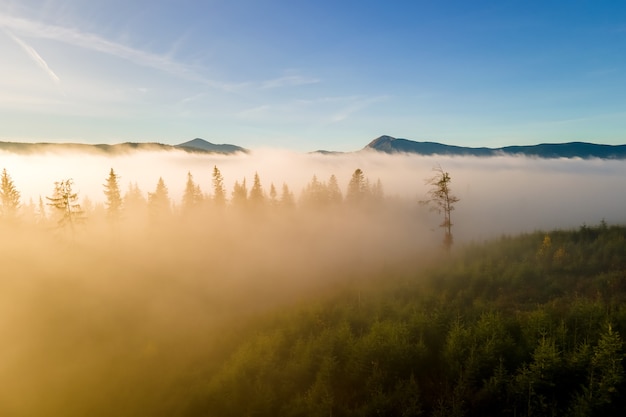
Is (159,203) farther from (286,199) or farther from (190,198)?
(286,199)

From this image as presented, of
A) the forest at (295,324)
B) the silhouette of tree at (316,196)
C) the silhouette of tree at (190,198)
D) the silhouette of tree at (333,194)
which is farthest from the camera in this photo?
the silhouette of tree at (333,194)

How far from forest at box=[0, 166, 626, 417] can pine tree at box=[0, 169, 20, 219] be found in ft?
0.67

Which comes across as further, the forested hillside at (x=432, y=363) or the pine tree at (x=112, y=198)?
the pine tree at (x=112, y=198)

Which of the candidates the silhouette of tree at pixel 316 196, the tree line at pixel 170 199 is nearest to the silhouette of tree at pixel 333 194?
the tree line at pixel 170 199

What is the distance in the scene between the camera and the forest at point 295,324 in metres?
17.5

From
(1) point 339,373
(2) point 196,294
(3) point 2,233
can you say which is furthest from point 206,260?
(1) point 339,373

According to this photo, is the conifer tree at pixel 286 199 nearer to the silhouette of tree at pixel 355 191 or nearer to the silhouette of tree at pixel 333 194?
the silhouette of tree at pixel 333 194

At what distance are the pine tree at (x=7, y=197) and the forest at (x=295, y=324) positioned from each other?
0.67ft

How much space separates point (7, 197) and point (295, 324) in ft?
172

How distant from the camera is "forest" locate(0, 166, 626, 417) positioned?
1755 centimetres

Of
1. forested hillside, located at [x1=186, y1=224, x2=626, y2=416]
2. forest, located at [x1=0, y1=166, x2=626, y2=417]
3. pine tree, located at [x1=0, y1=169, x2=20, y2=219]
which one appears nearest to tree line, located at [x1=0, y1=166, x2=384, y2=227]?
pine tree, located at [x1=0, y1=169, x2=20, y2=219]

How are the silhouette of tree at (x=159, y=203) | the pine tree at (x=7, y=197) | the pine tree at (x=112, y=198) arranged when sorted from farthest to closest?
1. the silhouette of tree at (x=159, y=203)
2. the pine tree at (x=112, y=198)
3. the pine tree at (x=7, y=197)

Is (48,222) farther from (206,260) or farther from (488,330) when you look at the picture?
(488,330)

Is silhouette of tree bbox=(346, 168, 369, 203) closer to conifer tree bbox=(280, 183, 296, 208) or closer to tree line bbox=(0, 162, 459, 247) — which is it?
tree line bbox=(0, 162, 459, 247)
